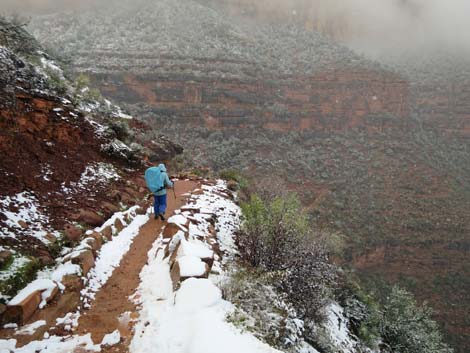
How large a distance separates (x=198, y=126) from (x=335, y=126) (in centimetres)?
1982

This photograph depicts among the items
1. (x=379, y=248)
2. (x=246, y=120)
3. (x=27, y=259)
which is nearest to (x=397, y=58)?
(x=246, y=120)

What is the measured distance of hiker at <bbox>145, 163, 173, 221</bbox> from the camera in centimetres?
739

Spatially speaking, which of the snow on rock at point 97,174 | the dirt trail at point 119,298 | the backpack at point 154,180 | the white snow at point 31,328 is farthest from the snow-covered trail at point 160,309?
the snow on rock at point 97,174

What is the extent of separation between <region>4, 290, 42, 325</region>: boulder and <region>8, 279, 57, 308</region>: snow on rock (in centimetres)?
5

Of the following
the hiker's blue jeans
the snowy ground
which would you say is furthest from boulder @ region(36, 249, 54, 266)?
the hiker's blue jeans

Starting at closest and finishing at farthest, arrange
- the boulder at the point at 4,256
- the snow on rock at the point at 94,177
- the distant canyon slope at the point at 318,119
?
the boulder at the point at 4,256
the snow on rock at the point at 94,177
the distant canyon slope at the point at 318,119

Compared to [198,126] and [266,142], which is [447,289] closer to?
[266,142]

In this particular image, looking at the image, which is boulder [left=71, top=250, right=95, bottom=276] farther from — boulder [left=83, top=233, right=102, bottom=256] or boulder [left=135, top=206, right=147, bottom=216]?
boulder [left=135, top=206, right=147, bottom=216]

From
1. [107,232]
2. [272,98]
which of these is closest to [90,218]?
[107,232]

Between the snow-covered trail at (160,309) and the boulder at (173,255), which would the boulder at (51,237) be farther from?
the boulder at (173,255)

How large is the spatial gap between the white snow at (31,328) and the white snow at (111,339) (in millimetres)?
714

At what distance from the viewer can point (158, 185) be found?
7.40 metres

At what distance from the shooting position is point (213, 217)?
26.7 feet

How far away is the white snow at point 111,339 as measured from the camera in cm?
359
